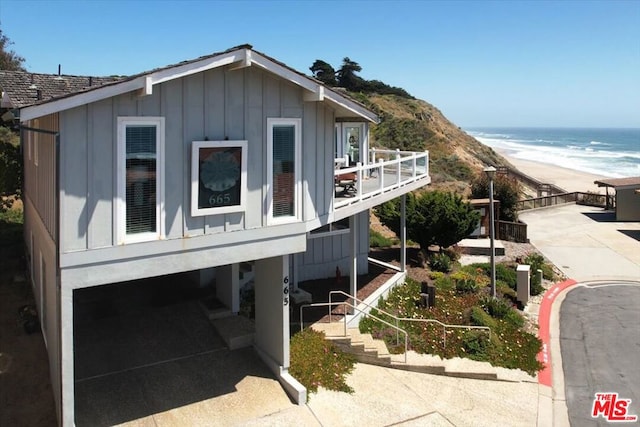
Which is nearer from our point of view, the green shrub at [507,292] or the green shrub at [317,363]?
the green shrub at [317,363]

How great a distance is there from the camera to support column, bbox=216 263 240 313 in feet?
42.9

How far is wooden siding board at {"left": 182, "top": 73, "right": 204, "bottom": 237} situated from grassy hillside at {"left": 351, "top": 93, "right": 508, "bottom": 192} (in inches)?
1308

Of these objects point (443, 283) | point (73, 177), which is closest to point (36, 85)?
point (73, 177)

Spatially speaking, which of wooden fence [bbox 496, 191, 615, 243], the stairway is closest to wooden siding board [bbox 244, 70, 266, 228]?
the stairway

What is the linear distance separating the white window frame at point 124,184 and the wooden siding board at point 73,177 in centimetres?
50

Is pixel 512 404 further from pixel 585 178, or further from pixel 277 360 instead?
pixel 585 178

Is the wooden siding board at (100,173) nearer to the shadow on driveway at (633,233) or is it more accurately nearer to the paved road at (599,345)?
the paved road at (599,345)

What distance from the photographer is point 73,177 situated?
748 cm

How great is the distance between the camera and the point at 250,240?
940 cm

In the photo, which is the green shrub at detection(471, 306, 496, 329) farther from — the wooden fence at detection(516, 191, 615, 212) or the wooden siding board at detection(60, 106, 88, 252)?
the wooden fence at detection(516, 191, 615, 212)

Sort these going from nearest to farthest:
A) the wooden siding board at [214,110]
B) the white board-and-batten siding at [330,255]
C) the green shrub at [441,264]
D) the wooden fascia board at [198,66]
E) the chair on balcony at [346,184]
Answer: the wooden fascia board at [198,66]
the wooden siding board at [214,110]
the chair on balcony at [346,184]
the white board-and-batten siding at [330,255]
the green shrub at [441,264]

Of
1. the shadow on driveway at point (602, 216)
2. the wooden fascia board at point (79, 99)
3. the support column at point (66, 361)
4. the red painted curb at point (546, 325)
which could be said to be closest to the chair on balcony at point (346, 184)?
the red painted curb at point (546, 325)

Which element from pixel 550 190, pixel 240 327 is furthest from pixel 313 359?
pixel 550 190

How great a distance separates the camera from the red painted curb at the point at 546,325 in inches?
473
